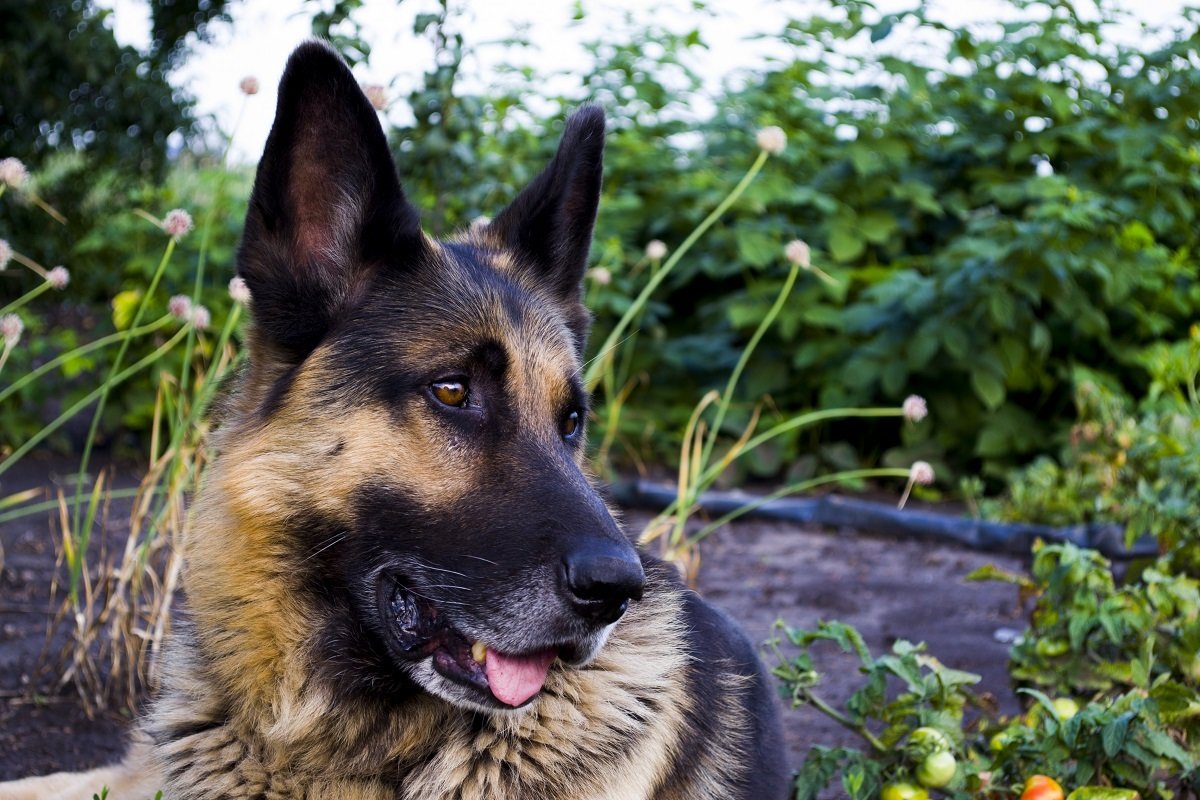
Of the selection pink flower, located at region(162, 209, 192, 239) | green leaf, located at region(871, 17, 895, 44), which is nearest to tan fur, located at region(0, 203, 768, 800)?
pink flower, located at region(162, 209, 192, 239)

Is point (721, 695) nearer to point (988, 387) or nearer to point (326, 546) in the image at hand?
point (326, 546)

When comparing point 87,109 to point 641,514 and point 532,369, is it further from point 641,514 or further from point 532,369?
point 532,369

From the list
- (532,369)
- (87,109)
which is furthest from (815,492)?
(87,109)

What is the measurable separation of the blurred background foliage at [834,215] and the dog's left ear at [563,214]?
11.1 ft

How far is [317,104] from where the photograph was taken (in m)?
2.31

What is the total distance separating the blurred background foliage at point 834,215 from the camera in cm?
689

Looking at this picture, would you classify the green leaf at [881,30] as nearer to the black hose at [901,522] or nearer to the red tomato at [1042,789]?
the black hose at [901,522]

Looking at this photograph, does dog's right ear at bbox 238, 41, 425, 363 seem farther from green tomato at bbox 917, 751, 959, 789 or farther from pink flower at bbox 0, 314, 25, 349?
green tomato at bbox 917, 751, 959, 789

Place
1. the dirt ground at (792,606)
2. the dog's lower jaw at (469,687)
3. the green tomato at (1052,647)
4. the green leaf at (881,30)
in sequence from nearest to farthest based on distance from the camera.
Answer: the dog's lower jaw at (469,687), the green tomato at (1052,647), the dirt ground at (792,606), the green leaf at (881,30)

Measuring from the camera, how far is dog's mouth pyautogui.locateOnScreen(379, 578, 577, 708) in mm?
2146

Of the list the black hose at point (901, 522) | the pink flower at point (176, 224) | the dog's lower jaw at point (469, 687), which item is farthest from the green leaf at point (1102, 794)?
the black hose at point (901, 522)

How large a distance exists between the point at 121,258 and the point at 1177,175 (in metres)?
6.95

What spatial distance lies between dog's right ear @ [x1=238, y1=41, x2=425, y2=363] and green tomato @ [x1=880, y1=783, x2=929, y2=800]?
69.1 inches

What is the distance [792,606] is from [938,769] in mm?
2284
